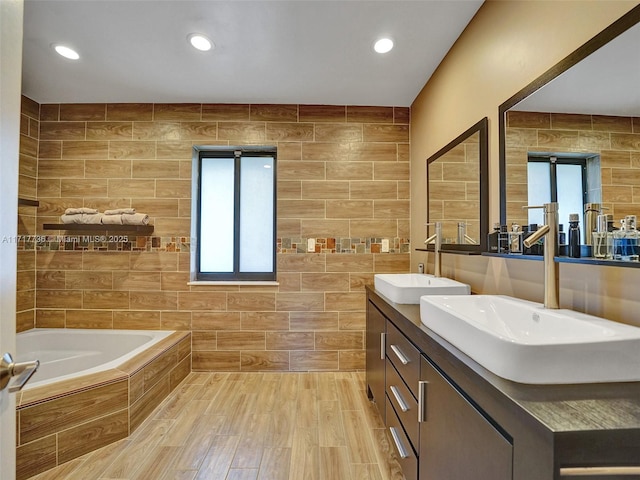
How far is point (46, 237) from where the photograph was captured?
2834 millimetres

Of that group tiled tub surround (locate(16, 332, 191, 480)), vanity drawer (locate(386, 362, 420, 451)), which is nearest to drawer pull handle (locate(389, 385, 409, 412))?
vanity drawer (locate(386, 362, 420, 451))

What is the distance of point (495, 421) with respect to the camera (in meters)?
0.74

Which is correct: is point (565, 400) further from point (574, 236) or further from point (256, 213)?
point (256, 213)

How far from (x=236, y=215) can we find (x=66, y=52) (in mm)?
1687

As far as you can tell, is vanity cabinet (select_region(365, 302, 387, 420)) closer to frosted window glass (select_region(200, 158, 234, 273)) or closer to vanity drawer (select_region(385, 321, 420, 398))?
vanity drawer (select_region(385, 321, 420, 398))

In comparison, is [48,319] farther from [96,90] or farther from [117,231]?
[96,90]

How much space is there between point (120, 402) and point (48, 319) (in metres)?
1.64

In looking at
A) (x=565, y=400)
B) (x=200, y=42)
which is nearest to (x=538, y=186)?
(x=565, y=400)

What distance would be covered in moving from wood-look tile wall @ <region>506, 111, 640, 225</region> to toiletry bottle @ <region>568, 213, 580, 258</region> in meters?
0.10

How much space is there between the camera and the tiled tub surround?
1.59 m

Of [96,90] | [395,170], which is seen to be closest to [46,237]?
[96,90]

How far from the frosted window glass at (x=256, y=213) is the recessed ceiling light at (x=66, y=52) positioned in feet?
4.63

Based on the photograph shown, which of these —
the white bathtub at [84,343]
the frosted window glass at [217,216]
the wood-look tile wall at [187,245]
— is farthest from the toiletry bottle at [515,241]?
the white bathtub at [84,343]

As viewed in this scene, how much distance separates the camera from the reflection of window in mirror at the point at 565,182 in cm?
105
